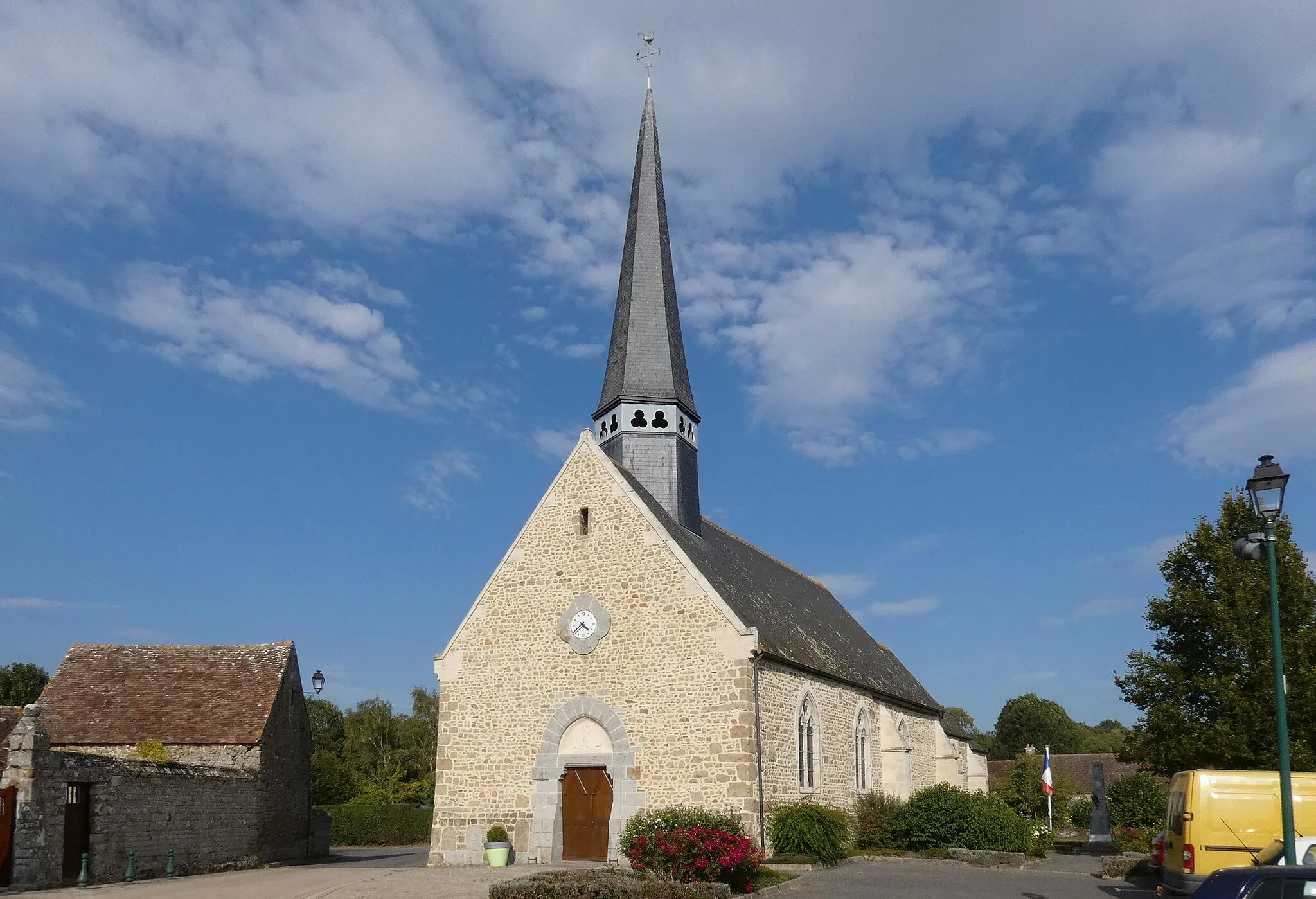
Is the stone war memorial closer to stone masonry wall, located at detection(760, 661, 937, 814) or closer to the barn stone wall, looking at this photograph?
the barn stone wall

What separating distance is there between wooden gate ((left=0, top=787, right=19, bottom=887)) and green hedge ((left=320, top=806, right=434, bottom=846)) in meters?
19.5

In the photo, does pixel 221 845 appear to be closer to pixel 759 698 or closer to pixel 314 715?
pixel 759 698

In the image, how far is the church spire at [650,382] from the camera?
21.8 m

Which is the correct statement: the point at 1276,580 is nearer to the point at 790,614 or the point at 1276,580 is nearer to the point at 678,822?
the point at 678,822

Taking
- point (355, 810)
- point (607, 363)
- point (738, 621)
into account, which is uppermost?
point (607, 363)

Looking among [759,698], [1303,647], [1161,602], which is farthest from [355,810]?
[1303,647]

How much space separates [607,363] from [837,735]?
9.55 meters

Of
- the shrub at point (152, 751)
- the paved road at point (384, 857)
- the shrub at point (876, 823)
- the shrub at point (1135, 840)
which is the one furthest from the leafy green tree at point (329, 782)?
the shrub at point (1135, 840)

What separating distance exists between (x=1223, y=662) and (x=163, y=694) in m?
22.4

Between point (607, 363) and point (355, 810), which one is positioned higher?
point (607, 363)

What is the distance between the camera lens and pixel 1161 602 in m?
20.8

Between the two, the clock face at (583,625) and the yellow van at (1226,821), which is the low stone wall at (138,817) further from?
the yellow van at (1226,821)

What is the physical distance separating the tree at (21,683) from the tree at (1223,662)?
40.9 m

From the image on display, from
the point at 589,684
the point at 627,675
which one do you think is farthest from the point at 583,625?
the point at 627,675
